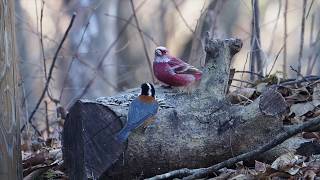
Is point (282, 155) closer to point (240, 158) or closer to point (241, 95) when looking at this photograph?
point (240, 158)

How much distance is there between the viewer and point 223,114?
13.5ft

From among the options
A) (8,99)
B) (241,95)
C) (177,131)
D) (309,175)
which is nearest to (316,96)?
(241,95)

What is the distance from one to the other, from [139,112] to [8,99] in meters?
0.70

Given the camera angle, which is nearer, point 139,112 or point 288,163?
point 139,112

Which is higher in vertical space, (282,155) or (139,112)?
(139,112)

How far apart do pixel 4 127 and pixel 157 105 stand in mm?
855

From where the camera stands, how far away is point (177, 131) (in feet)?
13.1

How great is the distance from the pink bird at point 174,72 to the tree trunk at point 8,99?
3.41ft

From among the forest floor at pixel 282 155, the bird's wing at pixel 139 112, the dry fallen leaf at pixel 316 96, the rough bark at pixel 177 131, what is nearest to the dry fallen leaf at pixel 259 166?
the forest floor at pixel 282 155

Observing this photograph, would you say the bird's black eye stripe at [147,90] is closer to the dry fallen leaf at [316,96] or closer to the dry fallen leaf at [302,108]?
the dry fallen leaf at [302,108]

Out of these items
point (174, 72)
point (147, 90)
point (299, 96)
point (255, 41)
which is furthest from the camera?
point (255, 41)

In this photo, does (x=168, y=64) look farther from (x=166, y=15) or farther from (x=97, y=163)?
(x=166, y=15)

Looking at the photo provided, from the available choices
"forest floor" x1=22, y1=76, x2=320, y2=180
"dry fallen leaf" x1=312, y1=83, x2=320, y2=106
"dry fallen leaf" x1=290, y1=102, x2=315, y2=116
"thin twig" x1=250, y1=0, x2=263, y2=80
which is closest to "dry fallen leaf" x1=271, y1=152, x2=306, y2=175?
"forest floor" x1=22, y1=76, x2=320, y2=180

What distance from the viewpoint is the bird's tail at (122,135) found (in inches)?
150
